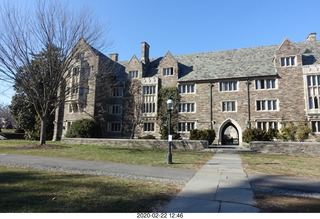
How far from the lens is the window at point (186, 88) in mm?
30719

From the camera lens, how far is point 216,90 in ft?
96.5

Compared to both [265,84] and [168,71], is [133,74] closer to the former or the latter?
[168,71]

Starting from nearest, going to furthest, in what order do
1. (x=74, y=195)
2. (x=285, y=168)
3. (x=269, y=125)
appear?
(x=74, y=195) < (x=285, y=168) < (x=269, y=125)

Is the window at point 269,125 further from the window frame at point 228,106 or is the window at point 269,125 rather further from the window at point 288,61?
the window at point 288,61

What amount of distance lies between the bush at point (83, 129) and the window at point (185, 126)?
37.1ft

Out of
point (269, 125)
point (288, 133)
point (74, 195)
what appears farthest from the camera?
point (269, 125)

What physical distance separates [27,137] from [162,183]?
34.0m

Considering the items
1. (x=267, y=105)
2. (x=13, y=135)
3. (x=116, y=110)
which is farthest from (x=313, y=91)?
(x=13, y=135)

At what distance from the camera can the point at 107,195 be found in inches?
219

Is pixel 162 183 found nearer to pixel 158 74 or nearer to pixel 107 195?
pixel 107 195

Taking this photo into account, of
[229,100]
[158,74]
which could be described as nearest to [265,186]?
[229,100]

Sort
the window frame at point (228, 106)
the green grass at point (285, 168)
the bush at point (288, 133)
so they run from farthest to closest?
the window frame at point (228, 106) → the bush at point (288, 133) → the green grass at point (285, 168)

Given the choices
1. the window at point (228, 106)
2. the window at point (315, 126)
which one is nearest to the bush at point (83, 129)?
the window at point (228, 106)

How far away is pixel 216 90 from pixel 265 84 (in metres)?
5.89
